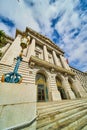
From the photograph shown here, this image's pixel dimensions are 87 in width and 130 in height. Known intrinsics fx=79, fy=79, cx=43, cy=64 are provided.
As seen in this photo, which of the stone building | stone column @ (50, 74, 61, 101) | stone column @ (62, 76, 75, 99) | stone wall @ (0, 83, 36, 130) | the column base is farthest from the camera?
stone column @ (62, 76, 75, 99)

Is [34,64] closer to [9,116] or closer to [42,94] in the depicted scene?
[42,94]

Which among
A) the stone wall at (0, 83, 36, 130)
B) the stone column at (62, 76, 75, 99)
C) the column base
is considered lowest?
the stone wall at (0, 83, 36, 130)

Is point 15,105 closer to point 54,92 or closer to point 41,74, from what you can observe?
point 54,92

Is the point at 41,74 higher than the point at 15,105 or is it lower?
higher

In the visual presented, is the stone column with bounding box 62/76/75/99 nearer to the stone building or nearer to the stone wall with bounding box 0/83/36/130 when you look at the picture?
the stone building

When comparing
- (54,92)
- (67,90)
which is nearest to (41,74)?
(54,92)

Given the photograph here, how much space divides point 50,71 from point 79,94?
22.7ft

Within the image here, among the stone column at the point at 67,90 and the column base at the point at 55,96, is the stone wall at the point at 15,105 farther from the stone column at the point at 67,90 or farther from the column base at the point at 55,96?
the stone column at the point at 67,90

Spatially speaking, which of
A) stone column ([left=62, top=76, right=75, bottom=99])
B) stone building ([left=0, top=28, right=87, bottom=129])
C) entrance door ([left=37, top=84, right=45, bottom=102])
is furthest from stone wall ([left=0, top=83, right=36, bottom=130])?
stone column ([left=62, top=76, right=75, bottom=99])

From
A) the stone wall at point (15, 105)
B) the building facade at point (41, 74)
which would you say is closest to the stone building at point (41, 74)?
the building facade at point (41, 74)

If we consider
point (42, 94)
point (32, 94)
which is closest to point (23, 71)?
point (42, 94)

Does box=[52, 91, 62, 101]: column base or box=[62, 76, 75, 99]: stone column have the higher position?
box=[62, 76, 75, 99]: stone column

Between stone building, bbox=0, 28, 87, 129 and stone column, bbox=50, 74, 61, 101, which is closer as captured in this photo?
stone building, bbox=0, 28, 87, 129

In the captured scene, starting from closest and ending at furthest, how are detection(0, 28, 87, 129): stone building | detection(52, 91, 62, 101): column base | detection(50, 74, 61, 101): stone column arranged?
detection(0, 28, 87, 129): stone building, detection(52, 91, 62, 101): column base, detection(50, 74, 61, 101): stone column
